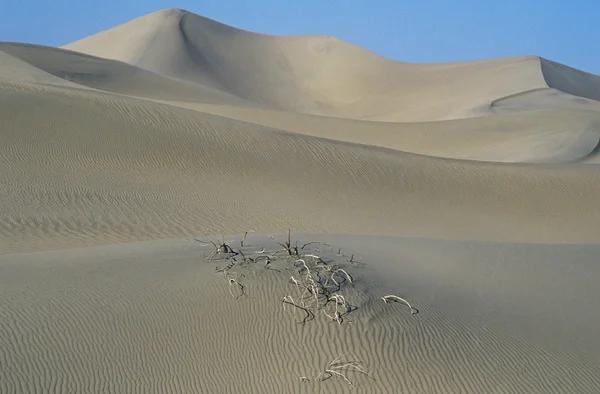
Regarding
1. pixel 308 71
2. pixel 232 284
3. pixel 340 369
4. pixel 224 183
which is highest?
pixel 308 71

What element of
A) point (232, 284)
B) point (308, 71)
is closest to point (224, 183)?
point (232, 284)

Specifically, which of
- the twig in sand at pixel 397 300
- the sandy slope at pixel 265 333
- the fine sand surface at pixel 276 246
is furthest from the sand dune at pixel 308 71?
the twig in sand at pixel 397 300

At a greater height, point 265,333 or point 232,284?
point 232,284

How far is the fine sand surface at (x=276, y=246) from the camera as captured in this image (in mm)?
4406

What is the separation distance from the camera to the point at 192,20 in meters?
61.5

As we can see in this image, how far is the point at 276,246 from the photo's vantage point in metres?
6.63

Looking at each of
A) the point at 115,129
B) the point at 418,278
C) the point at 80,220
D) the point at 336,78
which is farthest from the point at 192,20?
the point at 418,278

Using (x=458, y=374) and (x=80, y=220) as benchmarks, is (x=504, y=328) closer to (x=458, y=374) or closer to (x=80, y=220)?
(x=458, y=374)

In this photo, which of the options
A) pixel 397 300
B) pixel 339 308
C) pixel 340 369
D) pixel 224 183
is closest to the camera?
pixel 340 369

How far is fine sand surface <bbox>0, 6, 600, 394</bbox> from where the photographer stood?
4.41m

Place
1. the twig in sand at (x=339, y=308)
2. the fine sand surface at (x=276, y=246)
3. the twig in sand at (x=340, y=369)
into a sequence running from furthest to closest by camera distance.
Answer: the twig in sand at (x=339, y=308) < the fine sand surface at (x=276, y=246) < the twig in sand at (x=340, y=369)

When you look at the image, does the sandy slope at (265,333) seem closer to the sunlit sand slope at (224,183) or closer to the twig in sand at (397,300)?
the twig in sand at (397,300)

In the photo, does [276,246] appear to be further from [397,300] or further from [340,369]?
[340,369]

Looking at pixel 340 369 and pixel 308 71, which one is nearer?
pixel 340 369
